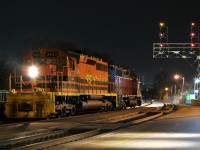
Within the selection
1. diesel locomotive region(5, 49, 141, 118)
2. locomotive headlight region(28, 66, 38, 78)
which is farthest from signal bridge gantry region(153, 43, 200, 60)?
locomotive headlight region(28, 66, 38, 78)

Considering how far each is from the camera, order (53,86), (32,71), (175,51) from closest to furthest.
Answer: (53,86) < (32,71) < (175,51)

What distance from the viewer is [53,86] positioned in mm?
29156

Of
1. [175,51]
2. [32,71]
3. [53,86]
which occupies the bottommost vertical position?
[53,86]

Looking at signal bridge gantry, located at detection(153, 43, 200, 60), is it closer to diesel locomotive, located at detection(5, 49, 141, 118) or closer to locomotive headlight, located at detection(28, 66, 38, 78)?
diesel locomotive, located at detection(5, 49, 141, 118)

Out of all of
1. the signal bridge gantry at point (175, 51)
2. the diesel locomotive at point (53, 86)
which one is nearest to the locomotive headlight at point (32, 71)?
the diesel locomotive at point (53, 86)

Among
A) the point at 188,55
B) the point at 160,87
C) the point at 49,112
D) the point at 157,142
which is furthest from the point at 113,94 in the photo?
the point at 160,87

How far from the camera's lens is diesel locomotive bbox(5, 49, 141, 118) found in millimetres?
27688

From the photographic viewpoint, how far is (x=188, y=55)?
4950cm

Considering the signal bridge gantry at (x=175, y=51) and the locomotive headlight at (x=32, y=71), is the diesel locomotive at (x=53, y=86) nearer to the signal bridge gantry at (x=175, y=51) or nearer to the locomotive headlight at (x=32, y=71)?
the locomotive headlight at (x=32, y=71)

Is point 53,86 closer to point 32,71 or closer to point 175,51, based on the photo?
point 32,71

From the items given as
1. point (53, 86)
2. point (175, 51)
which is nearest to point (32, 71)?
point (53, 86)

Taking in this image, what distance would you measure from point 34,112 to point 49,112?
0.95 meters

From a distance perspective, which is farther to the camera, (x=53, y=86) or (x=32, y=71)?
(x=32, y=71)

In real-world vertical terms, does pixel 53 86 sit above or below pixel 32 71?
below
